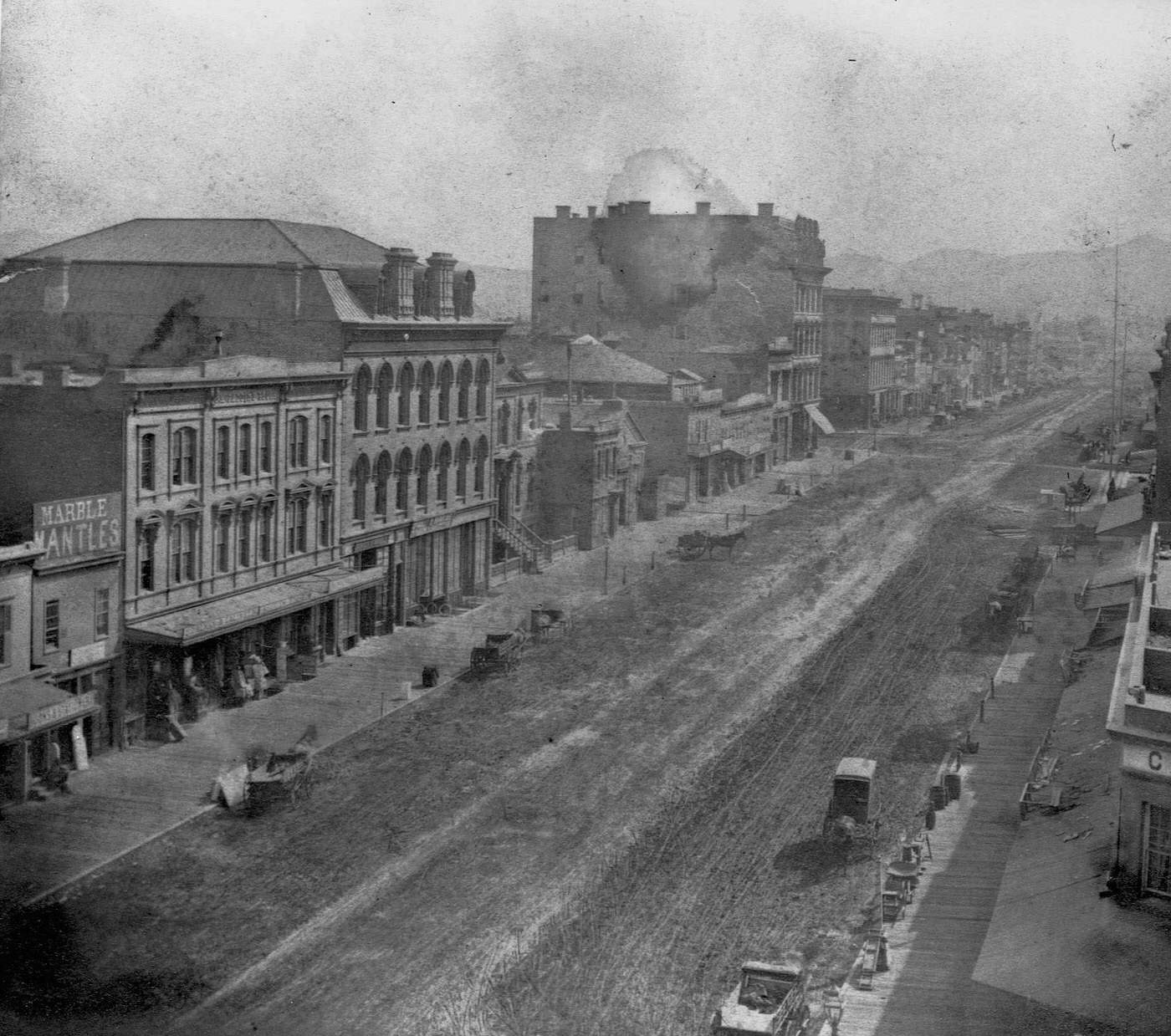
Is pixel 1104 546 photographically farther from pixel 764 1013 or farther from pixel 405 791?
pixel 764 1013

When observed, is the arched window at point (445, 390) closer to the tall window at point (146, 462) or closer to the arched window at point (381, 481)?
the arched window at point (381, 481)

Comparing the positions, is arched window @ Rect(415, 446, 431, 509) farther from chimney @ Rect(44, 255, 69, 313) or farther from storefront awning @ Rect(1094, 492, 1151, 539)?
storefront awning @ Rect(1094, 492, 1151, 539)

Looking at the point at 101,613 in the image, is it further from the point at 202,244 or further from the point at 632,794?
the point at 202,244

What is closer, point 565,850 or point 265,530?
point 565,850

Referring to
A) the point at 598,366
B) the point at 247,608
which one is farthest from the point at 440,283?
the point at 598,366

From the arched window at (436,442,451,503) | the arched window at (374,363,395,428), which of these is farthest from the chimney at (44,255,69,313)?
the arched window at (436,442,451,503)
